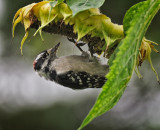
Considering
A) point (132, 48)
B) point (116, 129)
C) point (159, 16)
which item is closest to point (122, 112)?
point (116, 129)

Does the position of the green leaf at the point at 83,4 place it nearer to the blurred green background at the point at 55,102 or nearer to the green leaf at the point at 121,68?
the green leaf at the point at 121,68

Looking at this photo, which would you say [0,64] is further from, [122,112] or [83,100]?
[122,112]

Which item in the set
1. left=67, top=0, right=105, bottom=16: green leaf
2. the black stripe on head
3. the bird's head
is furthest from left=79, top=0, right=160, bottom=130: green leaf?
the black stripe on head

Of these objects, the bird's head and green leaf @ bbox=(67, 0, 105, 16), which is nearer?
green leaf @ bbox=(67, 0, 105, 16)

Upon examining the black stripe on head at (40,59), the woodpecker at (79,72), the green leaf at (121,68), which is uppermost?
the green leaf at (121,68)

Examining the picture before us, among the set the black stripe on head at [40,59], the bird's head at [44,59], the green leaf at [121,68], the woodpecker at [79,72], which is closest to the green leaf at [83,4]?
the green leaf at [121,68]

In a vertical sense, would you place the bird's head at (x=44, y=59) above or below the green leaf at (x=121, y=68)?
below

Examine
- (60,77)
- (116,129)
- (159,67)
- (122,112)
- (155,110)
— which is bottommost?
(116,129)

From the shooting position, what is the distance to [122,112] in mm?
5434

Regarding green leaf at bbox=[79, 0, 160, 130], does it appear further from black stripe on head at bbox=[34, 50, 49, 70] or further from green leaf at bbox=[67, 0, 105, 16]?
black stripe on head at bbox=[34, 50, 49, 70]

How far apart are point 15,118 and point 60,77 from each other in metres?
4.62

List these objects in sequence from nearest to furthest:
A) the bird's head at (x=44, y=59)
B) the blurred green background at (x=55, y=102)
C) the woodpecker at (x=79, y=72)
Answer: the woodpecker at (x=79, y=72) → the bird's head at (x=44, y=59) → the blurred green background at (x=55, y=102)

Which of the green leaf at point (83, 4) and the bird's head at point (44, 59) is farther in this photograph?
the bird's head at point (44, 59)

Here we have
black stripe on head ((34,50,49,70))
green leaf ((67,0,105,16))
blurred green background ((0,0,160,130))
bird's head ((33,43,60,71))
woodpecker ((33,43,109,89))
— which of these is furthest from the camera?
blurred green background ((0,0,160,130))
